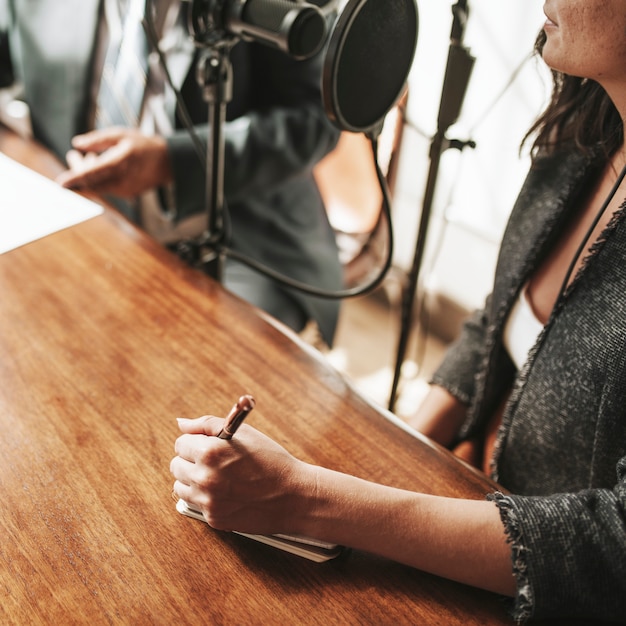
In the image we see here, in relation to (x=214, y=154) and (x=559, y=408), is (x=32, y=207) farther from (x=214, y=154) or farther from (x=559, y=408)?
(x=559, y=408)

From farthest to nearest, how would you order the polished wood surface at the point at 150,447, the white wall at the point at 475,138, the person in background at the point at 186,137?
1. the white wall at the point at 475,138
2. the person in background at the point at 186,137
3. the polished wood surface at the point at 150,447

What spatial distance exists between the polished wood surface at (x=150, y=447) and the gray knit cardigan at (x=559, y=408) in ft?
0.24

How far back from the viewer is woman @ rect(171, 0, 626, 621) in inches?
22.9

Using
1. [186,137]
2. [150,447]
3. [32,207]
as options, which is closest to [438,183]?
[186,137]

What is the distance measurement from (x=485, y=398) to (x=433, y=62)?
124 cm

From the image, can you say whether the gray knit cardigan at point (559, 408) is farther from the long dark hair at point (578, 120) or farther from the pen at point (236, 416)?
the pen at point (236, 416)

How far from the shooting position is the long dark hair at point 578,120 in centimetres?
85

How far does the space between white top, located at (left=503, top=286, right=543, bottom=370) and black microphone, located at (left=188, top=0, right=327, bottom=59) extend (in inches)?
17.9

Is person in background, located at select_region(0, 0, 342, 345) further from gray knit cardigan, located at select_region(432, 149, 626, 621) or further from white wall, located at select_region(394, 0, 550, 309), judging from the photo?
gray knit cardigan, located at select_region(432, 149, 626, 621)

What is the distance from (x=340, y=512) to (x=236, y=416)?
14cm

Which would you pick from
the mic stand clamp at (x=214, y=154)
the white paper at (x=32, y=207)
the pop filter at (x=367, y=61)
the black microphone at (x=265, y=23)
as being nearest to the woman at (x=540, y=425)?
the pop filter at (x=367, y=61)

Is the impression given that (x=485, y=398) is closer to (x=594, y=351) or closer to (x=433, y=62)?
(x=594, y=351)

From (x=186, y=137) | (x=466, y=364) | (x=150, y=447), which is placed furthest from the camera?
(x=186, y=137)

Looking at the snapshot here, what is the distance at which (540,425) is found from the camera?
0.82 metres
